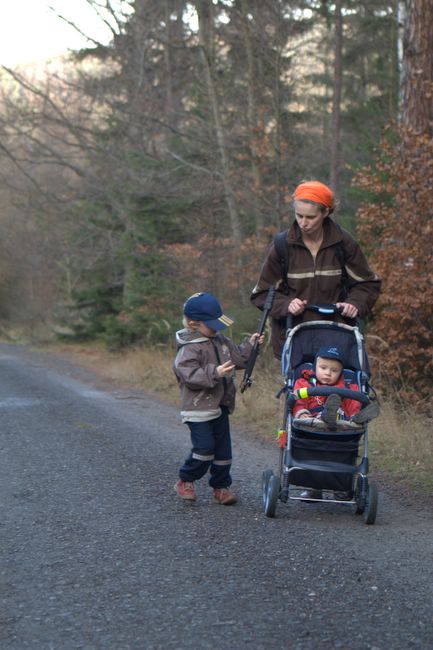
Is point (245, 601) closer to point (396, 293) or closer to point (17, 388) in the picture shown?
point (396, 293)

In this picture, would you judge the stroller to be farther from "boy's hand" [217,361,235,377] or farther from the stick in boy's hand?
"boy's hand" [217,361,235,377]

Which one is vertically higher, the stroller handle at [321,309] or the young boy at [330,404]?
the stroller handle at [321,309]

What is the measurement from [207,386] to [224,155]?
→ 1580cm

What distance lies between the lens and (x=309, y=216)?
6.43 metres

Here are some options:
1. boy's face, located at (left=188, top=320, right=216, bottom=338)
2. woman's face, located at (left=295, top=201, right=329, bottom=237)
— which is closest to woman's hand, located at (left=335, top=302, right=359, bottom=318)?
woman's face, located at (left=295, top=201, right=329, bottom=237)

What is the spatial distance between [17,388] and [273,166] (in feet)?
24.0

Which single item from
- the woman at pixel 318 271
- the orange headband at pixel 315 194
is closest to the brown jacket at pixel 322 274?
the woman at pixel 318 271

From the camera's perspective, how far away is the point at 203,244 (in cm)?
2030

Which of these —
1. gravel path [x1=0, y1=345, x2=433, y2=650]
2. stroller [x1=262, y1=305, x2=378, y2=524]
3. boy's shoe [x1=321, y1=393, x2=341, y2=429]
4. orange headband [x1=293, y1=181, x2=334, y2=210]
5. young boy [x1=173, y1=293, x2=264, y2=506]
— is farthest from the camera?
young boy [x1=173, y1=293, x2=264, y2=506]

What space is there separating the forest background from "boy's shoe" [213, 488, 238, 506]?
520 centimetres

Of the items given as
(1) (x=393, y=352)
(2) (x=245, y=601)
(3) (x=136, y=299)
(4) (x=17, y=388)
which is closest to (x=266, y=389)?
(1) (x=393, y=352)

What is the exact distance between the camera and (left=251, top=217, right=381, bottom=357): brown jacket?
657cm

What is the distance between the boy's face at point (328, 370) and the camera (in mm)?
6270

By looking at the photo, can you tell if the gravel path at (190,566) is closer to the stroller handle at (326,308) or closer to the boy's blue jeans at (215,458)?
the boy's blue jeans at (215,458)
